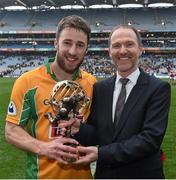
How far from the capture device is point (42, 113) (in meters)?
3.15

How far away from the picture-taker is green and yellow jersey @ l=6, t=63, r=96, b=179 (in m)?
3.09

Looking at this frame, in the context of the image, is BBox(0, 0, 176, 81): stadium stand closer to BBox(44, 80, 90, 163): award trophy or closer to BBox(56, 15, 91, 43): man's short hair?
BBox(56, 15, 91, 43): man's short hair

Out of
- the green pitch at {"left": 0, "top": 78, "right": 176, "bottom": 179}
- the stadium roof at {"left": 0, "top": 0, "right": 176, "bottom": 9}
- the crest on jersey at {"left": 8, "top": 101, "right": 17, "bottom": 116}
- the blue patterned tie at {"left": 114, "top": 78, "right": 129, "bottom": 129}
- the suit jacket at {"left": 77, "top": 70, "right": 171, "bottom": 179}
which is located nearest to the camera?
the suit jacket at {"left": 77, "top": 70, "right": 171, "bottom": 179}

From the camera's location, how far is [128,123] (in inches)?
113

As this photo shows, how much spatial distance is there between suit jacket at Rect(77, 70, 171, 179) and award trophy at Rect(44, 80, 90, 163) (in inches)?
8.1

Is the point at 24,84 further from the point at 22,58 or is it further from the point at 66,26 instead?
the point at 22,58

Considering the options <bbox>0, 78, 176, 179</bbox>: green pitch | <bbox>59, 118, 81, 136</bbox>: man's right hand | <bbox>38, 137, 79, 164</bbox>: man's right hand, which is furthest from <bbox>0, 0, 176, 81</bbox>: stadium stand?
<bbox>38, 137, 79, 164</bbox>: man's right hand

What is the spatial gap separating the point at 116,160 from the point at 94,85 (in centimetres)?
76

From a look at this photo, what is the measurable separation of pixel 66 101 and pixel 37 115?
1.67 feet

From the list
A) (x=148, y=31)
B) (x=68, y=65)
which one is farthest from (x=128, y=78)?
(x=148, y=31)

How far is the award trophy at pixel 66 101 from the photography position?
2746 mm

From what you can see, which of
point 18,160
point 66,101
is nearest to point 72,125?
point 66,101

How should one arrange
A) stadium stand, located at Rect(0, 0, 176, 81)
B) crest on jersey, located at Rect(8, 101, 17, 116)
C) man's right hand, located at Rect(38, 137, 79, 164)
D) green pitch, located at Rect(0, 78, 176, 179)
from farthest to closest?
1. stadium stand, located at Rect(0, 0, 176, 81)
2. green pitch, located at Rect(0, 78, 176, 179)
3. crest on jersey, located at Rect(8, 101, 17, 116)
4. man's right hand, located at Rect(38, 137, 79, 164)

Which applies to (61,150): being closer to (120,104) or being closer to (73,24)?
(120,104)
